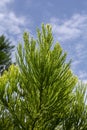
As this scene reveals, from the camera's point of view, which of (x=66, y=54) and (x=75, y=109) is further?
(x=75, y=109)

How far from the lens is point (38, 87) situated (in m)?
8.99

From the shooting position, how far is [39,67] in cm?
895

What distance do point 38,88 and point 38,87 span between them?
28 millimetres

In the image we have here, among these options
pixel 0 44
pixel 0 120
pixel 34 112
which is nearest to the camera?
pixel 34 112

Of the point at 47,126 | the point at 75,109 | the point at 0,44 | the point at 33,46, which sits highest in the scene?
the point at 0,44

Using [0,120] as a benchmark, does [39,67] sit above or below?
above

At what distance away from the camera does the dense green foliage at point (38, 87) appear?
891 cm

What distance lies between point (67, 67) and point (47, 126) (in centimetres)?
179

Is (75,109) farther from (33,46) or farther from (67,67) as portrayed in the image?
(33,46)

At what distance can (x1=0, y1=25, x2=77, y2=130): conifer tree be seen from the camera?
29.2ft

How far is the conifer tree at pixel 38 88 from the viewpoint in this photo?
891 centimetres

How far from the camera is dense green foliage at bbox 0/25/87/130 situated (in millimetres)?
8906

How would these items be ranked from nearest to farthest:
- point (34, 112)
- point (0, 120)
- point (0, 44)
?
point (34, 112)
point (0, 120)
point (0, 44)

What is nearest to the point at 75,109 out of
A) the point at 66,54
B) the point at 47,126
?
the point at 47,126
